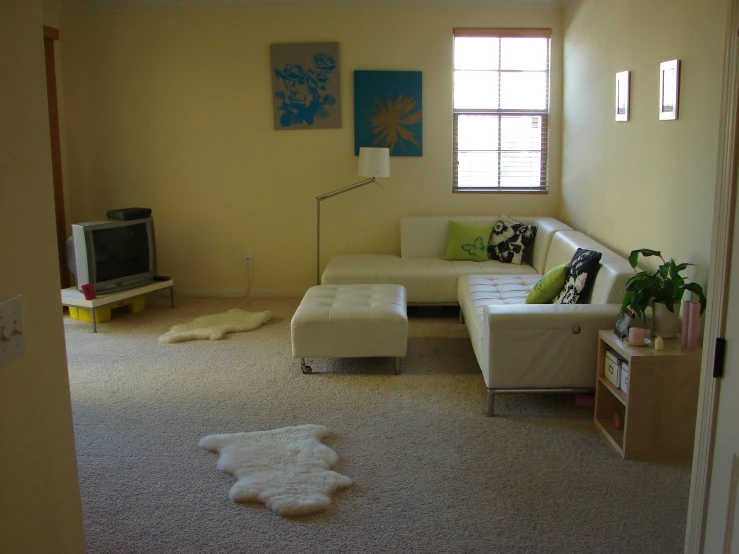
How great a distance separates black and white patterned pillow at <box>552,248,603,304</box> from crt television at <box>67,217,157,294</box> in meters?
3.49

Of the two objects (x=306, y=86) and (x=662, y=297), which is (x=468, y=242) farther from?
(x=662, y=297)

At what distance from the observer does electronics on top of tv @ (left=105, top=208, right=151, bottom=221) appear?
5.77m

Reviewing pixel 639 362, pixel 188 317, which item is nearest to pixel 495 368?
pixel 639 362

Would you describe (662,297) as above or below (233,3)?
below

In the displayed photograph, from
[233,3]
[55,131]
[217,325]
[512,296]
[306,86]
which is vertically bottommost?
[217,325]

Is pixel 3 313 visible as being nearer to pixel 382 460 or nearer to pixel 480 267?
pixel 382 460

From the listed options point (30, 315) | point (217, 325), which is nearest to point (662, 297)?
point (30, 315)

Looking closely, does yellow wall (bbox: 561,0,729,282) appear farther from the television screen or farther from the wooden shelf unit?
the television screen

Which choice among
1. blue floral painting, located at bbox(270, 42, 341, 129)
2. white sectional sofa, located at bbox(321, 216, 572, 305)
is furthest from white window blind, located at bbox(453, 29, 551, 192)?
blue floral painting, located at bbox(270, 42, 341, 129)

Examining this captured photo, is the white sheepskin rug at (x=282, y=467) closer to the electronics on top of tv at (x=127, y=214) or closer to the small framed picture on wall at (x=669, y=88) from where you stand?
the small framed picture on wall at (x=669, y=88)

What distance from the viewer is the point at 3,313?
1.32 metres

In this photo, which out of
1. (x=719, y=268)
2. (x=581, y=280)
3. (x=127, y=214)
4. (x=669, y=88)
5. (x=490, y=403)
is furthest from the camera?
(x=127, y=214)

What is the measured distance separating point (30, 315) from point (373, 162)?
4.49 metres

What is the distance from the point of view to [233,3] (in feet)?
19.9
